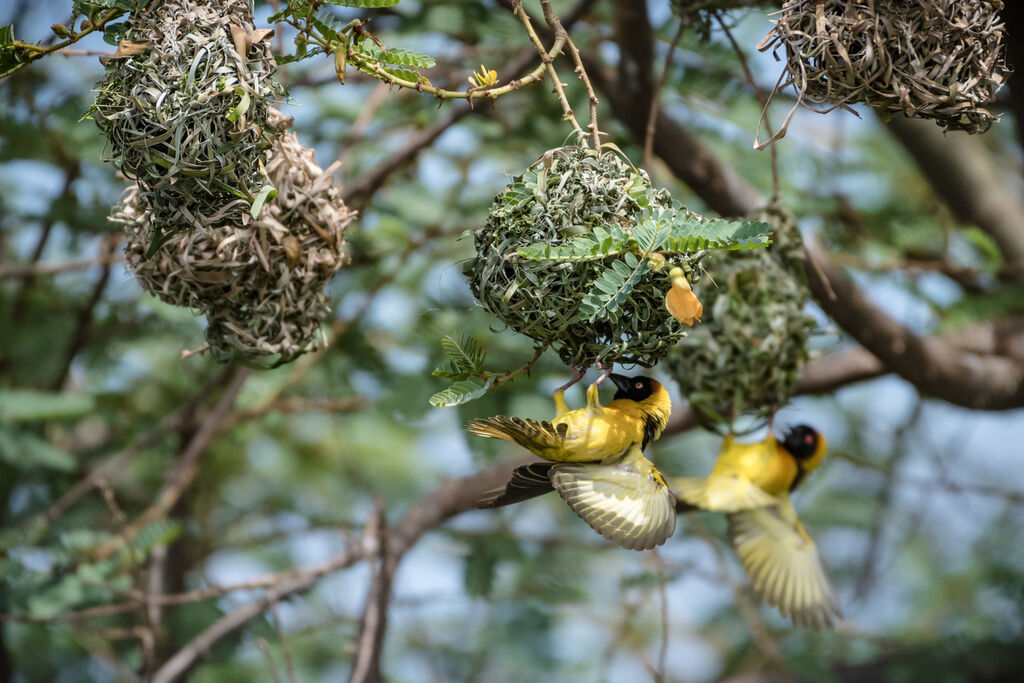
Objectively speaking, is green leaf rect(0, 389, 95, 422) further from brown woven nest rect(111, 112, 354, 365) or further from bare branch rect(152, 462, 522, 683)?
brown woven nest rect(111, 112, 354, 365)

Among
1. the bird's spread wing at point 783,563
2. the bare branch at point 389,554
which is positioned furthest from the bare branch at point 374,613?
the bird's spread wing at point 783,563

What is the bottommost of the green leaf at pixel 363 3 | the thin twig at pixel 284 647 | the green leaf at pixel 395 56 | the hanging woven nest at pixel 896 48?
the thin twig at pixel 284 647

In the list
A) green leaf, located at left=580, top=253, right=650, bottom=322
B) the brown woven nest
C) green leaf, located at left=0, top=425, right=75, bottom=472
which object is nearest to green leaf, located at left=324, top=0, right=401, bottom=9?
the brown woven nest

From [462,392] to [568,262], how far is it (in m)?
0.29

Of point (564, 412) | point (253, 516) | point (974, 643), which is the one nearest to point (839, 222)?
point (974, 643)

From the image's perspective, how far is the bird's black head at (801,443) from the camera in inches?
107

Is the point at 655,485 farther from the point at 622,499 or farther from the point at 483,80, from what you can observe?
the point at 483,80

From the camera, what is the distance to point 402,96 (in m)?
4.33

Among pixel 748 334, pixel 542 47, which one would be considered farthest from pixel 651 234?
pixel 748 334

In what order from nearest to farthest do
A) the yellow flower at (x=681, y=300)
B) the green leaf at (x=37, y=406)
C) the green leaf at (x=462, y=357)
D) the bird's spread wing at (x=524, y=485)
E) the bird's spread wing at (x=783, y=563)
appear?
1. the yellow flower at (x=681, y=300)
2. the green leaf at (x=462, y=357)
3. the bird's spread wing at (x=524, y=485)
4. the bird's spread wing at (x=783, y=563)
5. the green leaf at (x=37, y=406)

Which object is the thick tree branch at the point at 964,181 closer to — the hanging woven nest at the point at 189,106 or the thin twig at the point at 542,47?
the thin twig at the point at 542,47

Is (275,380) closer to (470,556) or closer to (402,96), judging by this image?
(470,556)

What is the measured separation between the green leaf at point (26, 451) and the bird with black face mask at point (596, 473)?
2.23 metres

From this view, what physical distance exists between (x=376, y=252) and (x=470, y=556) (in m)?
1.33
